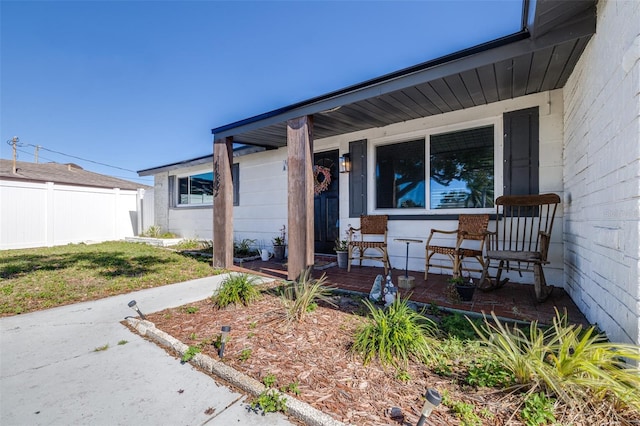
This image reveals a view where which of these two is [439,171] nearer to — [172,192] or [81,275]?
[81,275]

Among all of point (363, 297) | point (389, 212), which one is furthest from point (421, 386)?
point (389, 212)

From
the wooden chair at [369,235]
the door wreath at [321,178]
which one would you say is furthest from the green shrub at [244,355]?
the door wreath at [321,178]

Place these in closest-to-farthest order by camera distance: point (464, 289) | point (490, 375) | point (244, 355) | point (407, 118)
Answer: point (490, 375) < point (244, 355) < point (464, 289) < point (407, 118)

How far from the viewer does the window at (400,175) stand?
4684 millimetres

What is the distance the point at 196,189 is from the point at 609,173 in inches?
359

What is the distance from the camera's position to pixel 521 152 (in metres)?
3.68

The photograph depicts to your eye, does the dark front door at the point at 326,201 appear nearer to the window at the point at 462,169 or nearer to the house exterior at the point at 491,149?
the house exterior at the point at 491,149

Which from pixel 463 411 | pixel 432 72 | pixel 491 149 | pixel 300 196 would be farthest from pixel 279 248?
pixel 463 411

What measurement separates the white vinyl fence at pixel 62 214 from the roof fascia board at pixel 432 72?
8207 millimetres

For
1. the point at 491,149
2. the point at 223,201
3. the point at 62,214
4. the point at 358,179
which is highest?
the point at 491,149

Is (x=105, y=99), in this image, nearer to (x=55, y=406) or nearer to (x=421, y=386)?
(x=55, y=406)

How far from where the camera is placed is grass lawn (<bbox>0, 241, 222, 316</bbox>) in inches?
139

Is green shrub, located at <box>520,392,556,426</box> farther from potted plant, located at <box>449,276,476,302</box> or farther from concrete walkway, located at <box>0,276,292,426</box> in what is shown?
potted plant, located at <box>449,276,476,302</box>

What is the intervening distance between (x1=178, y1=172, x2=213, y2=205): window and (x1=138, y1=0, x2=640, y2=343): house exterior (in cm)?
261
